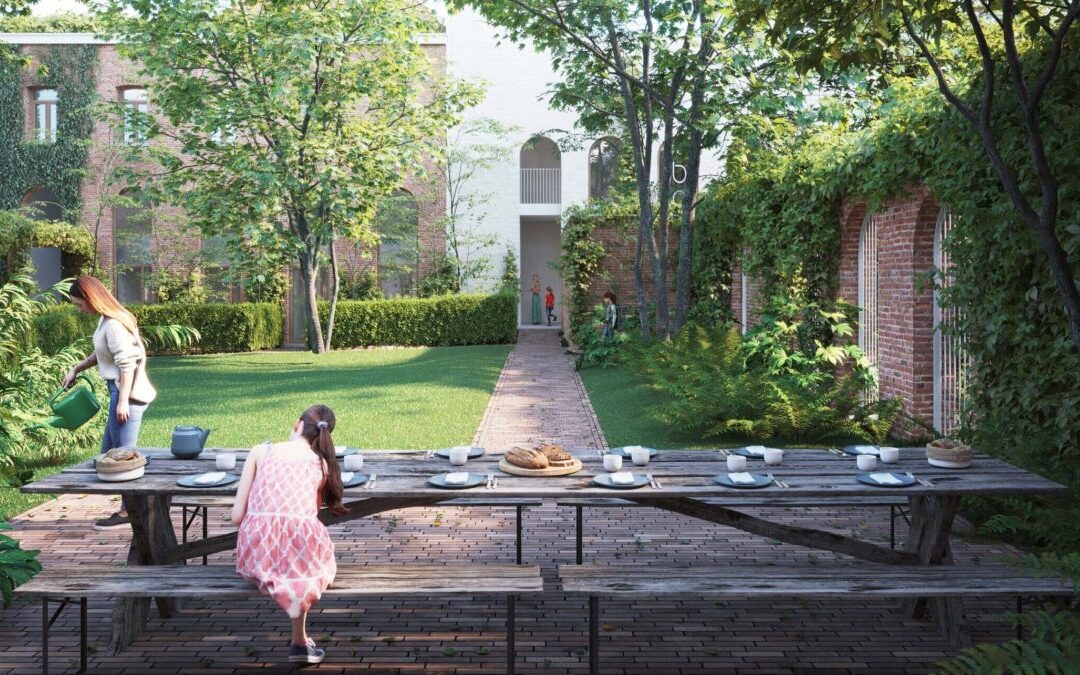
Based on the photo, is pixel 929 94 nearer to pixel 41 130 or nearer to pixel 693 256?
pixel 693 256

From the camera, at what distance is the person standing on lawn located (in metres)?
6.02

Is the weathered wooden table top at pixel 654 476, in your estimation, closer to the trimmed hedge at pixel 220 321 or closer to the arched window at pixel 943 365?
the arched window at pixel 943 365

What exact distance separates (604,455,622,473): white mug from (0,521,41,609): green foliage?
290 cm

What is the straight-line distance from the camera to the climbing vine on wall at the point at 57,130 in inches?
1144

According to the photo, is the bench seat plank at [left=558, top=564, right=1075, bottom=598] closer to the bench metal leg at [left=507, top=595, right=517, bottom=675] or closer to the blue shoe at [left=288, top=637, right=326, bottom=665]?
the bench metal leg at [left=507, top=595, right=517, bottom=675]

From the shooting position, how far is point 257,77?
19375 millimetres

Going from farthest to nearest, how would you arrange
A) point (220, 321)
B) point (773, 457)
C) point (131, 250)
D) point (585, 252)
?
1. point (131, 250)
2. point (220, 321)
3. point (585, 252)
4. point (773, 457)

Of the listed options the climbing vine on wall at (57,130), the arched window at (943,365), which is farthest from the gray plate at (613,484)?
the climbing vine on wall at (57,130)

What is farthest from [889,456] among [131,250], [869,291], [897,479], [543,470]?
[131,250]

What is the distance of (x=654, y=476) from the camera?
4.48 m

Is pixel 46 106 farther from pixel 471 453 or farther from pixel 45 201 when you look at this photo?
pixel 471 453

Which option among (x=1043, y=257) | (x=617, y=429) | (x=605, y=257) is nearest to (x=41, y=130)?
(x=605, y=257)

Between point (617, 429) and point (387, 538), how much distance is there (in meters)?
4.87

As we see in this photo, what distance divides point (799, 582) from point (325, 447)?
205 centimetres
